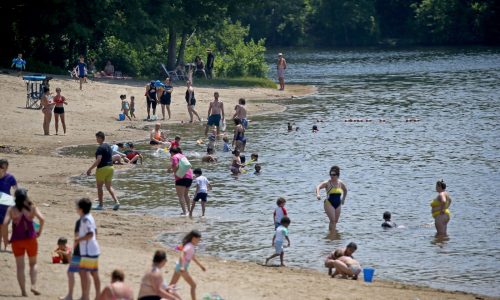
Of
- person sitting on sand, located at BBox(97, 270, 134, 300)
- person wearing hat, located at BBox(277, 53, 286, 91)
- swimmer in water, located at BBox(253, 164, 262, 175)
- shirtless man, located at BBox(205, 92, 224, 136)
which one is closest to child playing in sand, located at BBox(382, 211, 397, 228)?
swimmer in water, located at BBox(253, 164, 262, 175)

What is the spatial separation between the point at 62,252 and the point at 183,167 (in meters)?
6.11

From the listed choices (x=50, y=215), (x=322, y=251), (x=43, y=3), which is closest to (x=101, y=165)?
(x=50, y=215)

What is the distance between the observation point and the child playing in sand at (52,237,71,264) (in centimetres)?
1809

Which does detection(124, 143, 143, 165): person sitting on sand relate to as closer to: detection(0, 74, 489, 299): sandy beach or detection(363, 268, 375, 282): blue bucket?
detection(0, 74, 489, 299): sandy beach

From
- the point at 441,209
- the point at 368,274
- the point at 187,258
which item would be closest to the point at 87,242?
the point at 187,258

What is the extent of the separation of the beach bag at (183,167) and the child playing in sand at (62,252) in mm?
5793

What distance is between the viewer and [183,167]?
23859mm

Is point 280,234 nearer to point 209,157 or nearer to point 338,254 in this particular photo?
point 338,254

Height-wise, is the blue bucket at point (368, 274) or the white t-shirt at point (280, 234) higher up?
the white t-shirt at point (280, 234)

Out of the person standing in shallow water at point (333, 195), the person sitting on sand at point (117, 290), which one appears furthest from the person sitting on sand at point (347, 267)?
the person sitting on sand at point (117, 290)

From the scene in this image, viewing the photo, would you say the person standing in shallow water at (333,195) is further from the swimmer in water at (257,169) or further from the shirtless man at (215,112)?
the shirtless man at (215,112)

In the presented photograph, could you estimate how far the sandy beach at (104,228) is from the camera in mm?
17453

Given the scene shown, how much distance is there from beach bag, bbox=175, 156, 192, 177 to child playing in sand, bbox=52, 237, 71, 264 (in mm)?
5793

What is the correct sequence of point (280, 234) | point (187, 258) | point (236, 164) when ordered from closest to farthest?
1. point (187, 258)
2. point (280, 234)
3. point (236, 164)
